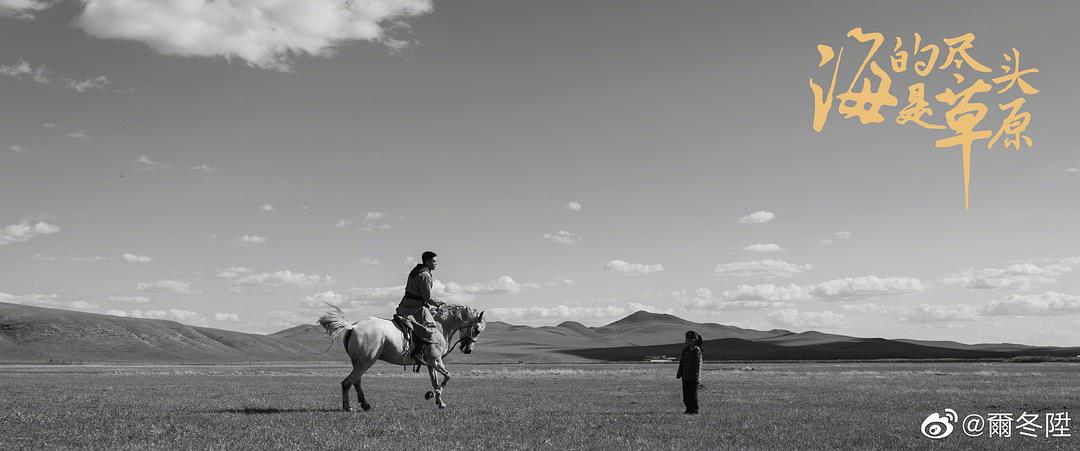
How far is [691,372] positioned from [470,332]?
18.7 ft

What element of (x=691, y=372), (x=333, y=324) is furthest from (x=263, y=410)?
(x=691, y=372)

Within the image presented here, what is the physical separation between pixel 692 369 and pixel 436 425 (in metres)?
7.46

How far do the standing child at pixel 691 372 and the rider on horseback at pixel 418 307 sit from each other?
6346 millimetres

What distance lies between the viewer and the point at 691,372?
20656 millimetres

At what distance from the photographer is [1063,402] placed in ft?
84.1

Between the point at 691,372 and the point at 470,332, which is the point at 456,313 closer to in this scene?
the point at 470,332

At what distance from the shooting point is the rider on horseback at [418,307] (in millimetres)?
19828

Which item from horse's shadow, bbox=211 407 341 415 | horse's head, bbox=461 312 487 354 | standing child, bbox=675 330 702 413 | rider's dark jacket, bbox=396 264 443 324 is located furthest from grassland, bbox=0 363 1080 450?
rider's dark jacket, bbox=396 264 443 324

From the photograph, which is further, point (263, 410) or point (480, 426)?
point (263, 410)

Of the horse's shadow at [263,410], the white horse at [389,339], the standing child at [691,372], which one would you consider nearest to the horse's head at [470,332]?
the white horse at [389,339]

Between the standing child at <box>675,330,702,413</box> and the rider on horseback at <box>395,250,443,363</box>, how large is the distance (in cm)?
635

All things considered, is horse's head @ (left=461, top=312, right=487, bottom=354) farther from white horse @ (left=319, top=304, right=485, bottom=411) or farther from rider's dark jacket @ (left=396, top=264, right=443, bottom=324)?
rider's dark jacket @ (left=396, top=264, right=443, bottom=324)

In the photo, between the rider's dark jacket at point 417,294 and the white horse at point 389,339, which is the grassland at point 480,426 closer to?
the white horse at point 389,339

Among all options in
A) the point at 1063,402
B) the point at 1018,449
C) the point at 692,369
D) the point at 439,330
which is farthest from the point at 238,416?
the point at 1063,402
